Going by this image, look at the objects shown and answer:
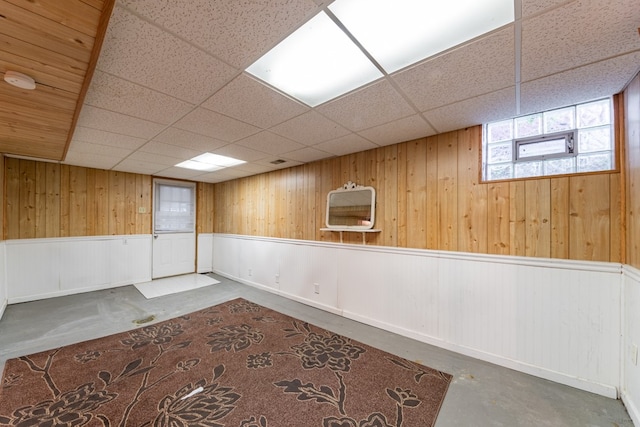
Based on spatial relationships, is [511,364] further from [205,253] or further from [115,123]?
[205,253]

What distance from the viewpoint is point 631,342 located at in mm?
1764

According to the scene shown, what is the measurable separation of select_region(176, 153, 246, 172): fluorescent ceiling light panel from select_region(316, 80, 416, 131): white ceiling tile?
2.24 metres

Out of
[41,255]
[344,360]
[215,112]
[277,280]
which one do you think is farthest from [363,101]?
[41,255]

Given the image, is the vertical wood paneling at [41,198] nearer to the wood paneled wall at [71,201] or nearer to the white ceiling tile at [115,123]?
the wood paneled wall at [71,201]

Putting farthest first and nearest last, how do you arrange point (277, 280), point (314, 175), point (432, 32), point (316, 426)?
point (277, 280)
point (314, 175)
point (316, 426)
point (432, 32)

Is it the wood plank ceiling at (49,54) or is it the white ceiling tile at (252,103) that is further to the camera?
the white ceiling tile at (252,103)

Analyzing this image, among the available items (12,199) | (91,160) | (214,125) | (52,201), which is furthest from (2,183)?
(214,125)

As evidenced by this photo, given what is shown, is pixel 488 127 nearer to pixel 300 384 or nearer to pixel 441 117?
pixel 441 117

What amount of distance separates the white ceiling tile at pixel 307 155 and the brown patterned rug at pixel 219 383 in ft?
7.82

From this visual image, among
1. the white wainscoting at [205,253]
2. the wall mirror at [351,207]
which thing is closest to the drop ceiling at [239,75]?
the wall mirror at [351,207]

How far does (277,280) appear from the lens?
15.2 feet

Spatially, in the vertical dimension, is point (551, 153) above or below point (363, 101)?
below

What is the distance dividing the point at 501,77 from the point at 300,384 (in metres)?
2.79

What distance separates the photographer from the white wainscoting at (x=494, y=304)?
6.52 ft
